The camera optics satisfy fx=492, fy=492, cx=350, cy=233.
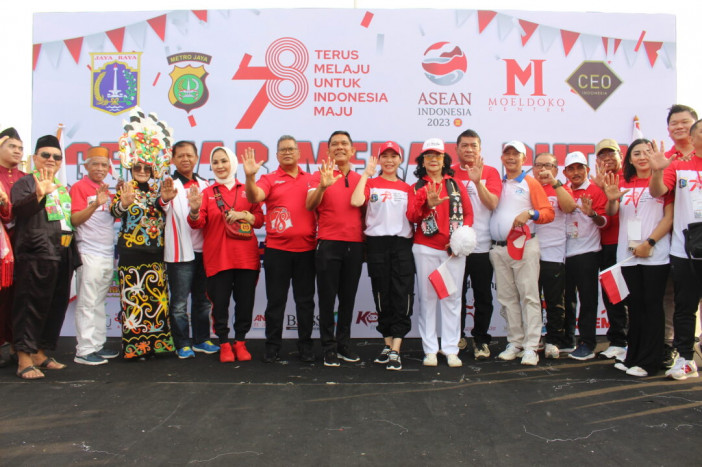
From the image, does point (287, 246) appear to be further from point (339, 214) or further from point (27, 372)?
point (27, 372)

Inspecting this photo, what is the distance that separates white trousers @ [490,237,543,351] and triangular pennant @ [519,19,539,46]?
2.35 meters

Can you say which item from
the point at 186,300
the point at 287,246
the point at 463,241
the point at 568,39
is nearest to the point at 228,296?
the point at 186,300

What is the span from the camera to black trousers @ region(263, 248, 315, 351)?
13.2 feet

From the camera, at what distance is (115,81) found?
5086 mm

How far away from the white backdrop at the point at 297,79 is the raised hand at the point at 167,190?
108 centimetres

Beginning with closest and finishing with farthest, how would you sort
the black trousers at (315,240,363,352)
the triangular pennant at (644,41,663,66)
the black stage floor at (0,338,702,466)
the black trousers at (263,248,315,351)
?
the black stage floor at (0,338,702,466)
the black trousers at (315,240,363,352)
the black trousers at (263,248,315,351)
the triangular pennant at (644,41,663,66)

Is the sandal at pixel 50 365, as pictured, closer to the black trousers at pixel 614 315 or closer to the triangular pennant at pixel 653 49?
the black trousers at pixel 614 315

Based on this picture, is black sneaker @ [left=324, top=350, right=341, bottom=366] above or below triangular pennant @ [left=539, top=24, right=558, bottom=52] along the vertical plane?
below

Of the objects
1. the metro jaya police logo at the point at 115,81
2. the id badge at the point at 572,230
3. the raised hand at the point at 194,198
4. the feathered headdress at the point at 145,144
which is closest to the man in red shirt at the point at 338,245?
the raised hand at the point at 194,198

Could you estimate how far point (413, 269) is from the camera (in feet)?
13.1

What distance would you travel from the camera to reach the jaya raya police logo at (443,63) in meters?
5.07

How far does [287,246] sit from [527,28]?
3.44m

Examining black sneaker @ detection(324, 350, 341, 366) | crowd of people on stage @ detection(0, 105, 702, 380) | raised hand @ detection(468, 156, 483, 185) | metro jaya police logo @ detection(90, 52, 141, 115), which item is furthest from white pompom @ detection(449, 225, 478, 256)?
metro jaya police logo @ detection(90, 52, 141, 115)

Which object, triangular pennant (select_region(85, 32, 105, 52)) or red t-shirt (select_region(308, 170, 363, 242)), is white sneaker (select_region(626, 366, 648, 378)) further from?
triangular pennant (select_region(85, 32, 105, 52))
